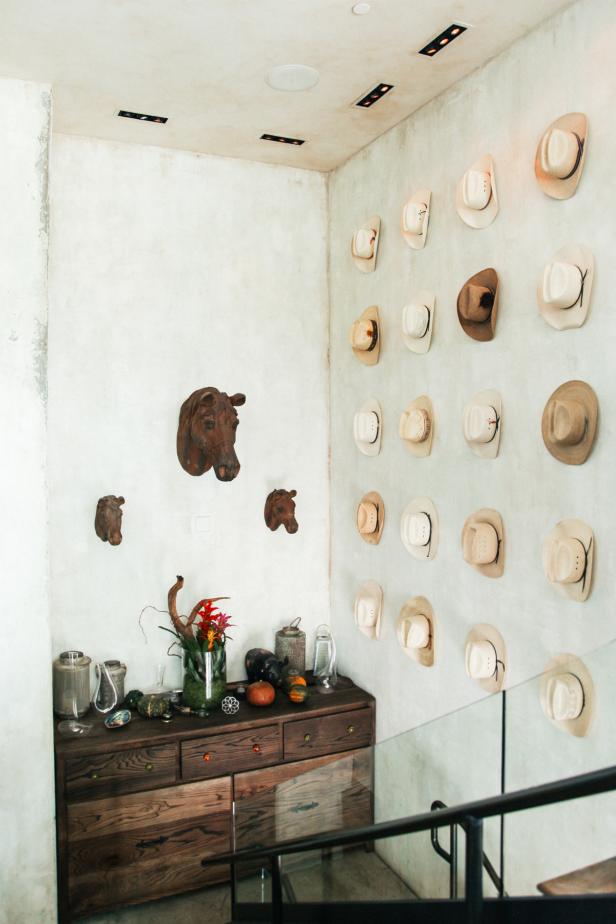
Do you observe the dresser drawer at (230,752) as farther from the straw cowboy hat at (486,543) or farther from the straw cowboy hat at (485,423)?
the straw cowboy hat at (485,423)

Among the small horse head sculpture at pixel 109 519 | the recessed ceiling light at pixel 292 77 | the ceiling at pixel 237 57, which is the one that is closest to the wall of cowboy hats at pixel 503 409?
the ceiling at pixel 237 57

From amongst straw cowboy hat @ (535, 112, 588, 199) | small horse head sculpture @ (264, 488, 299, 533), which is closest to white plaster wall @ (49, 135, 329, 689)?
small horse head sculpture @ (264, 488, 299, 533)

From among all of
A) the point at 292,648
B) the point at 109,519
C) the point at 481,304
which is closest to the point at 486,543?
the point at 481,304

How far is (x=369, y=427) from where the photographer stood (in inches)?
138

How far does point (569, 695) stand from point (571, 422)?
1068 mm

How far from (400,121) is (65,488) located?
7.33 ft

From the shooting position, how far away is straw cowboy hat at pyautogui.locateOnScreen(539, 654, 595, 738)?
1431 millimetres

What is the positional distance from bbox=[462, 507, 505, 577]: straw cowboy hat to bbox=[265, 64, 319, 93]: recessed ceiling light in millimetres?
1788

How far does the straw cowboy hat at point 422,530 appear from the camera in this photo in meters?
3.08

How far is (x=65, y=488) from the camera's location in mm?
3451

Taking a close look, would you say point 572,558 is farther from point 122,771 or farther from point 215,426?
point 122,771

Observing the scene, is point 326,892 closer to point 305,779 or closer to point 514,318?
point 305,779

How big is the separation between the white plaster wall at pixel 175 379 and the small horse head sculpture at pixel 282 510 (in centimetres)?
9

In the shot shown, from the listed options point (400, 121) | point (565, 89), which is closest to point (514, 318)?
point (565, 89)
